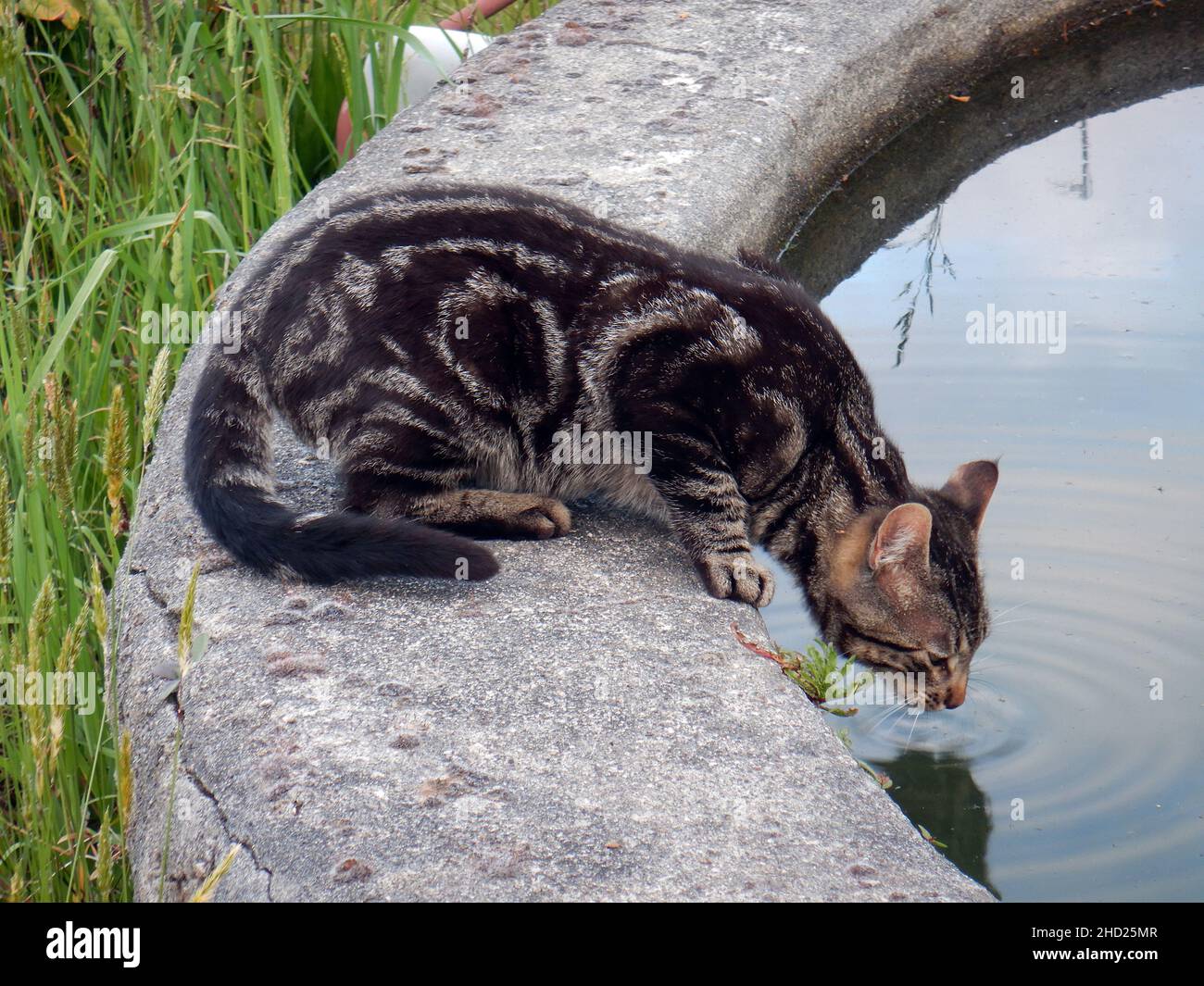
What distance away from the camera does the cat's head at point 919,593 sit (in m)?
3.44

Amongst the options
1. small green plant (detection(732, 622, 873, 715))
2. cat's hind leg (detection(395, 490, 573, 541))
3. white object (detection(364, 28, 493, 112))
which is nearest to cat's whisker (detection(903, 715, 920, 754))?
small green plant (detection(732, 622, 873, 715))

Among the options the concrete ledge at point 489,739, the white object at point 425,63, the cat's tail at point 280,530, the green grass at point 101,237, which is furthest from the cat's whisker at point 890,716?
the white object at point 425,63

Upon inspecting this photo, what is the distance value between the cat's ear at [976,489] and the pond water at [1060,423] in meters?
0.22

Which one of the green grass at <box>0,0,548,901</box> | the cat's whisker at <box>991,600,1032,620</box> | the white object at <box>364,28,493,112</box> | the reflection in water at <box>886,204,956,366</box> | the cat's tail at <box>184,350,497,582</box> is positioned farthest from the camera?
the white object at <box>364,28,493,112</box>

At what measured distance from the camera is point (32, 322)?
169 inches

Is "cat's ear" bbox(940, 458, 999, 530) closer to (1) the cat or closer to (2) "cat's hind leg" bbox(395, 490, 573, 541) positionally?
(1) the cat

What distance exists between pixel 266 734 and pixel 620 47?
3929 mm

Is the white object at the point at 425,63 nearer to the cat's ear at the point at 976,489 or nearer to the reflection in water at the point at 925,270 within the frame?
the reflection in water at the point at 925,270

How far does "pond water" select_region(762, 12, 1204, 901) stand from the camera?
3002 mm

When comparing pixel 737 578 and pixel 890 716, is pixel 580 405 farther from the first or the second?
pixel 890 716

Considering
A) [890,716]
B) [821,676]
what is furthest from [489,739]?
[890,716]

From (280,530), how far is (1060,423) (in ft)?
8.06

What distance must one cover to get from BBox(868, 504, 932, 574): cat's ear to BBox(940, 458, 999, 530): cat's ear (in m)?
0.27

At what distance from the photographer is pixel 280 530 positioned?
10.0 feet
